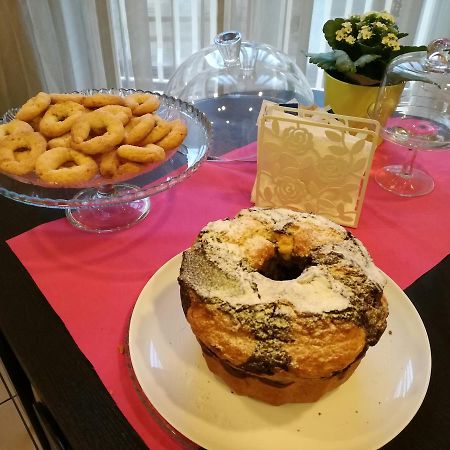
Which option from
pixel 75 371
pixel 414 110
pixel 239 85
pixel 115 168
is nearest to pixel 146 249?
pixel 115 168

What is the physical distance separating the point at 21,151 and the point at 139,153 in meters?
0.22

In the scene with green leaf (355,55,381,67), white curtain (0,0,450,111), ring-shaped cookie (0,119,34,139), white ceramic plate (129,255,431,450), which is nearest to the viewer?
white ceramic plate (129,255,431,450)

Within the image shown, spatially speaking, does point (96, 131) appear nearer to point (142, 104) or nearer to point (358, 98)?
point (142, 104)

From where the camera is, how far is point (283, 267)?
66 cm

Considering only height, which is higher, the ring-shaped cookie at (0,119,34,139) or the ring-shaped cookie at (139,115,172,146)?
the ring-shaped cookie at (0,119,34,139)

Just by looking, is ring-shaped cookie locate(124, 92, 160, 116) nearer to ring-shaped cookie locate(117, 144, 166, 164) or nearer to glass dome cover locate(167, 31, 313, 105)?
ring-shaped cookie locate(117, 144, 166, 164)

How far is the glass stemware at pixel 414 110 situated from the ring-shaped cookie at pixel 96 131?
0.53 metres

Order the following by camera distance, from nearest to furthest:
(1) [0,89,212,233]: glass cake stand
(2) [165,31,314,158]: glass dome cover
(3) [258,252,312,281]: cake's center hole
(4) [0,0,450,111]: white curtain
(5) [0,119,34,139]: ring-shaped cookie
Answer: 1. (3) [258,252,312,281]: cake's center hole
2. (1) [0,89,212,233]: glass cake stand
3. (5) [0,119,34,139]: ring-shaped cookie
4. (2) [165,31,314,158]: glass dome cover
5. (4) [0,0,450,111]: white curtain

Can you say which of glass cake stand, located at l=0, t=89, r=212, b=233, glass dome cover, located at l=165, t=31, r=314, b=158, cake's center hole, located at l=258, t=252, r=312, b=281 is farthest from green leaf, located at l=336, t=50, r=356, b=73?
cake's center hole, located at l=258, t=252, r=312, b=281

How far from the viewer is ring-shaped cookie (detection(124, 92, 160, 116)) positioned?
3.07 ft

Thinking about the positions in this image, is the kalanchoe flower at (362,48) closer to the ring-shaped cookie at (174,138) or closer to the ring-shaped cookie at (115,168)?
the ring-shaped cookie at (174,138)

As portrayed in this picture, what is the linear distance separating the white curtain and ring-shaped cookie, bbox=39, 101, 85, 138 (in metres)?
1.08

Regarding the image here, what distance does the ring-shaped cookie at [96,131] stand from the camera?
82 cm

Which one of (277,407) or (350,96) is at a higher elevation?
(350,96)
